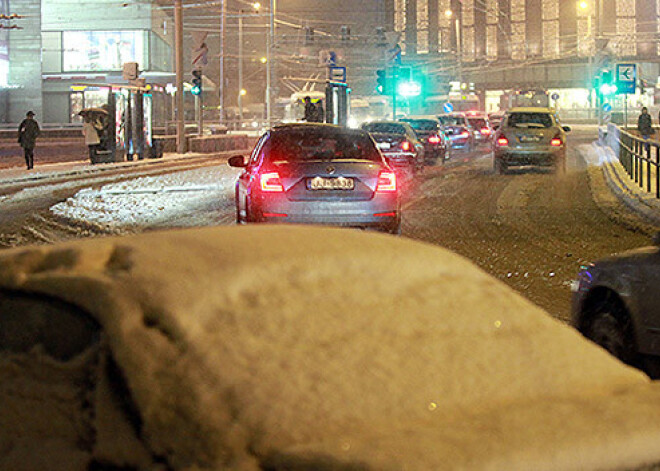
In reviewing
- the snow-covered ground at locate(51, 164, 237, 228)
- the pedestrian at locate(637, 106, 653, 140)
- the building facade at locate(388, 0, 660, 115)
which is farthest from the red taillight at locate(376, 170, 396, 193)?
the building facade at locate(388, 0, 660, 115)

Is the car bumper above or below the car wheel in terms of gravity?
above

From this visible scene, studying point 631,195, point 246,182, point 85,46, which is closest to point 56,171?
point 631,195

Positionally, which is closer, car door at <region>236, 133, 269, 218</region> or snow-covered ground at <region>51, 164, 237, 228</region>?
car door at <region>236, 133, 269, 218</region>

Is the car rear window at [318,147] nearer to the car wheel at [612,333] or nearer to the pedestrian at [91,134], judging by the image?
the car wheel at [612,333]

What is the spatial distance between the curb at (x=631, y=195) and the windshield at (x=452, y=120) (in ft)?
54.9

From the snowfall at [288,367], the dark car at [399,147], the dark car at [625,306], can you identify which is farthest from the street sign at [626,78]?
the snowfall at [288,367]

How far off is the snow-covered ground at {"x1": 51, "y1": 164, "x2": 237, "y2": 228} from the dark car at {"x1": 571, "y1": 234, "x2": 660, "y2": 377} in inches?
399

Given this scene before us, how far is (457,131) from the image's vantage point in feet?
153

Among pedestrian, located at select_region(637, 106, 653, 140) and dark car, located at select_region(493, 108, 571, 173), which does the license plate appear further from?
pedestrian, located at select_region(637, 106, 653, 140)

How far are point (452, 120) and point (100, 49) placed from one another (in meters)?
40.4

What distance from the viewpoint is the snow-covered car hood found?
102 inches

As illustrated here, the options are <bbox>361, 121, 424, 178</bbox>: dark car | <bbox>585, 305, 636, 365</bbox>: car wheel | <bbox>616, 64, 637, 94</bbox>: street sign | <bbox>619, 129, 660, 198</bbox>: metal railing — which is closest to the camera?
<bbox>585, 305, 636, 365</bbox>: car wheel

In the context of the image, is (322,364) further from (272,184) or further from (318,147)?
(318,147)

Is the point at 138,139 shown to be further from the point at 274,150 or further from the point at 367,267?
the point at 367,267
